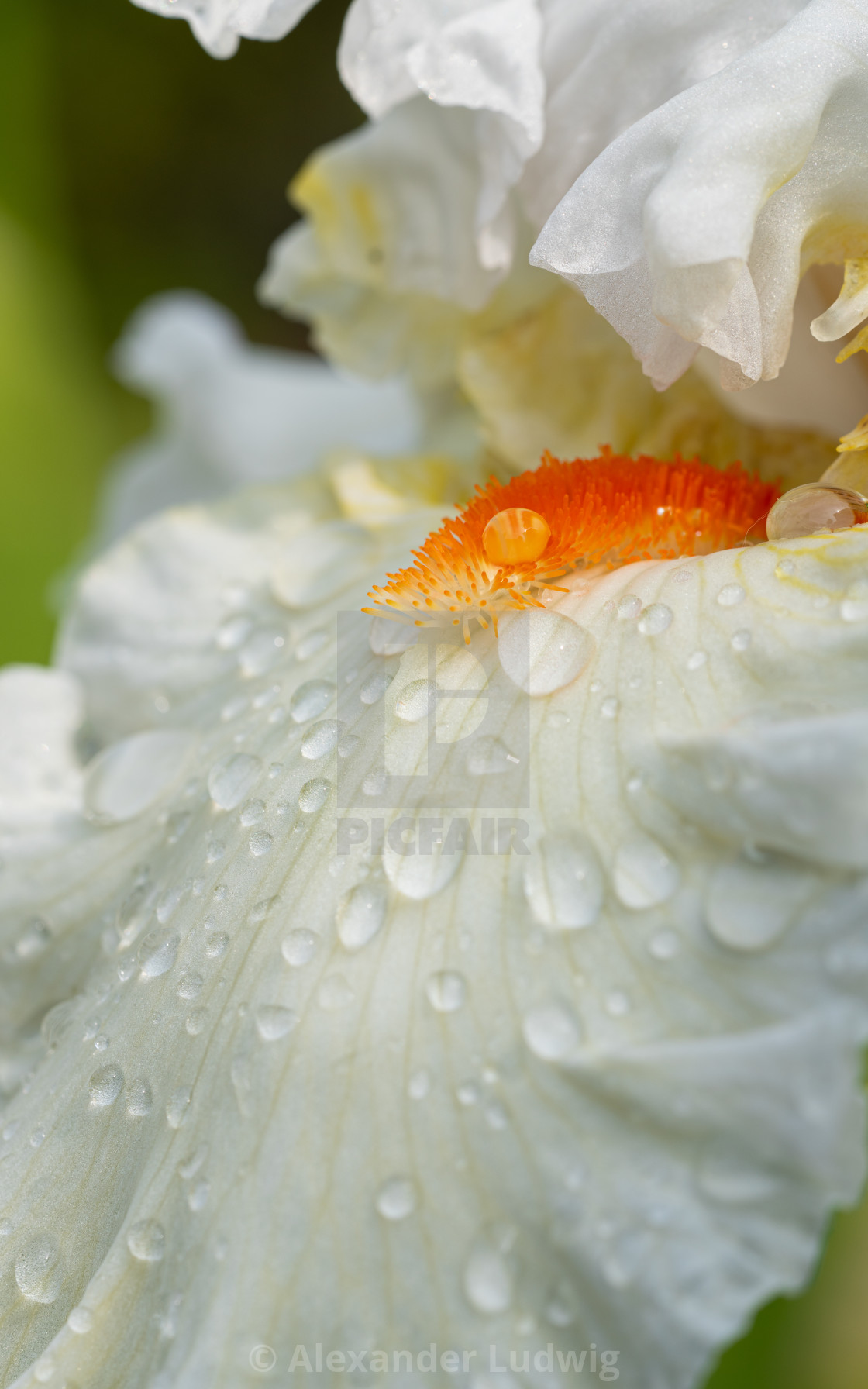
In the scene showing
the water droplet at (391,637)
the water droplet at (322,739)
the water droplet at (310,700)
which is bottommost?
the water droplet at (322,739)

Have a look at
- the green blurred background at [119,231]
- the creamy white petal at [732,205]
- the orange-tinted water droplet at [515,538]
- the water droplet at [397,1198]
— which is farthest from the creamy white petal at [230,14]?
the green blurred background at [119,231]

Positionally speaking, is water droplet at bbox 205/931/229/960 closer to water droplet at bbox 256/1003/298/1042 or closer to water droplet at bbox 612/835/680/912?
water droplet at bbox 256/1003/298/1042

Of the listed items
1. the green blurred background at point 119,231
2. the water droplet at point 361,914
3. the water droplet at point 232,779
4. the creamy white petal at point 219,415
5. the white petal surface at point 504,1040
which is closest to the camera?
the white petal surface at point 504,1040

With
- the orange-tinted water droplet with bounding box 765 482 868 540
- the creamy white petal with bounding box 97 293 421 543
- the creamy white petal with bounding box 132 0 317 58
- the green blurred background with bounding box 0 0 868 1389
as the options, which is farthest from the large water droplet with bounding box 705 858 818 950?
the creamy white petal with bounding box 97 293 421 543

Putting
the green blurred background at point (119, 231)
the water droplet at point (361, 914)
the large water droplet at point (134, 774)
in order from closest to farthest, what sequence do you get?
the water droplet at point (361, 914)
the large water droplet at point (134, 774)
the green blurred background at point (119, 231)

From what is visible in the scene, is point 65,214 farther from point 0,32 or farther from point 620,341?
point 620,341

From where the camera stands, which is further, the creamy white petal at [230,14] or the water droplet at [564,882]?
the creamy white petal at [230,14]

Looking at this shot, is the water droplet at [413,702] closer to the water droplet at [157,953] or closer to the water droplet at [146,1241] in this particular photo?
the water droplet at [157,953]

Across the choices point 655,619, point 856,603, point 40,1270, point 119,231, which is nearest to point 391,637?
point 655,619

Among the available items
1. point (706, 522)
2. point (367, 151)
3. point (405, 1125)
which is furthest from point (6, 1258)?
point (367, 151)
